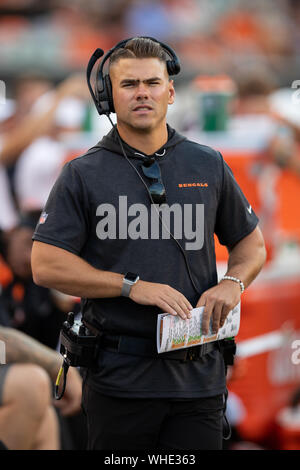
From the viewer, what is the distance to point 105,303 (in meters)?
2.04

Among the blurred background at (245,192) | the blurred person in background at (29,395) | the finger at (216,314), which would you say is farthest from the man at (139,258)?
the blurred background at (245,192)

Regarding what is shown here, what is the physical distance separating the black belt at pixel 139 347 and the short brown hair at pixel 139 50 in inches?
31.1

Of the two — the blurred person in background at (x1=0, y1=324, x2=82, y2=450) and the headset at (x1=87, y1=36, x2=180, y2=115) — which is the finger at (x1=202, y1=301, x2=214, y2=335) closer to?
the headset at (x1=87, y1=36, x2=180, y2=115)

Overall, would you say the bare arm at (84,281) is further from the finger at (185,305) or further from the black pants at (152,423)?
the black pants at (152,423)

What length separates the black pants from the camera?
2035 millimetres

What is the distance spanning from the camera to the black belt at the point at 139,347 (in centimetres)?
202

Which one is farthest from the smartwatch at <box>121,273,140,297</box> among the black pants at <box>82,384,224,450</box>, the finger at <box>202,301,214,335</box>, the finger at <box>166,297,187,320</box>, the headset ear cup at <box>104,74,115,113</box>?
the headset ear cup at <box>104,74,115,113</box>

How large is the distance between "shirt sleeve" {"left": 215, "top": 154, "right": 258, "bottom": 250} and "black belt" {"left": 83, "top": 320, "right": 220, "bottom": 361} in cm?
36

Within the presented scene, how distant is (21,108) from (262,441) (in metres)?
3.55

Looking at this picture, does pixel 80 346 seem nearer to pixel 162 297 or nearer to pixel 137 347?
pixel 137 347

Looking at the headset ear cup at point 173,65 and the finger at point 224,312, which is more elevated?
the headset ear cup at point 173,65

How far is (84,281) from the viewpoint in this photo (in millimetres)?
1965

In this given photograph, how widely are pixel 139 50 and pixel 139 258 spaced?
0.59 meters

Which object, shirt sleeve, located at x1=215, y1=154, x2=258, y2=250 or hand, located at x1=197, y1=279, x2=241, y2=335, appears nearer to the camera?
hand, located at x1=197, y1=279, x2=241, y2=335
